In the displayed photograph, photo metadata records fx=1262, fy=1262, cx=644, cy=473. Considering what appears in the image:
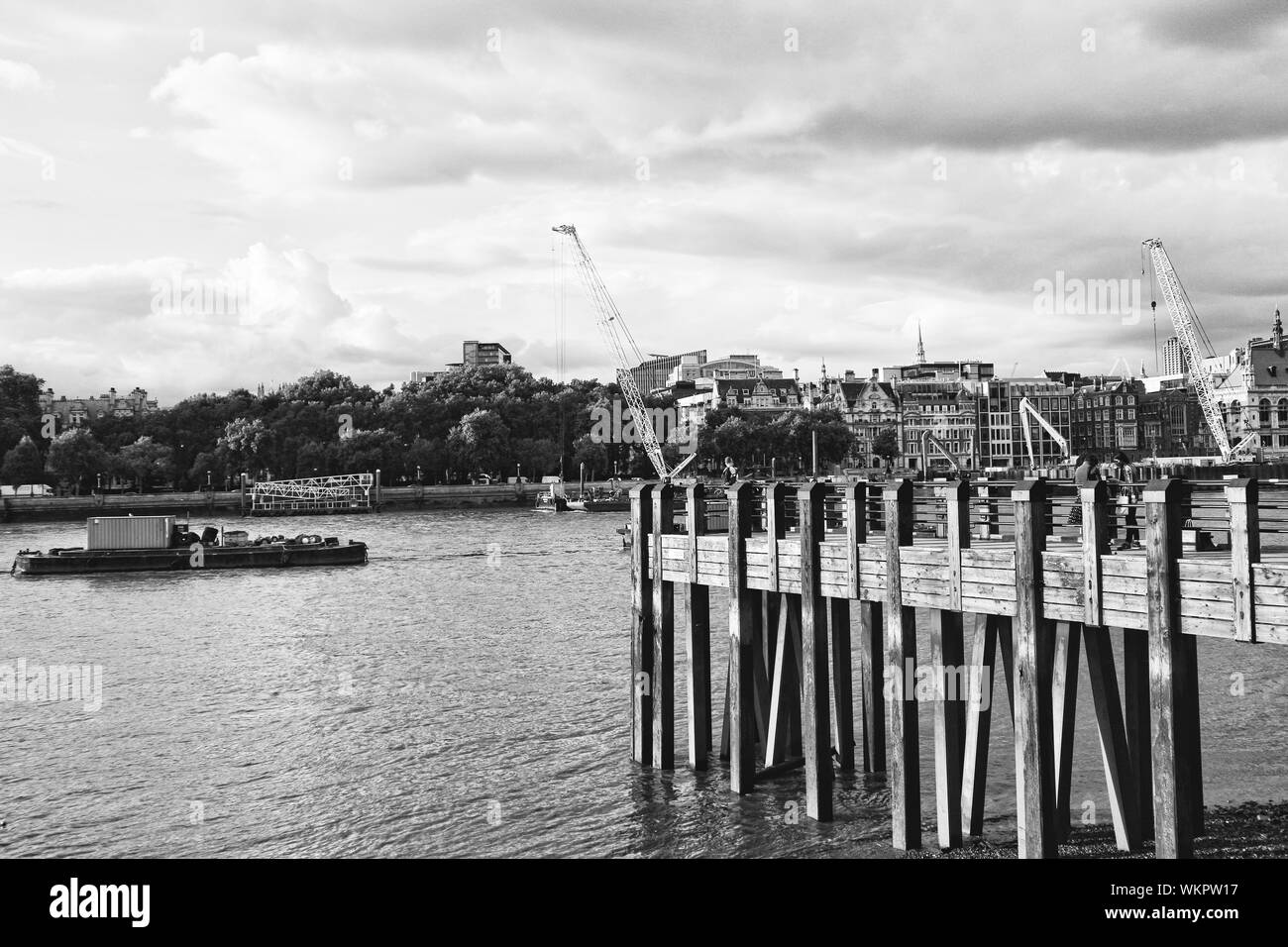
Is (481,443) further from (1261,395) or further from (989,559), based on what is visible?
(989,559)

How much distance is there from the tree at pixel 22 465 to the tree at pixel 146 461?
1093 centimetres

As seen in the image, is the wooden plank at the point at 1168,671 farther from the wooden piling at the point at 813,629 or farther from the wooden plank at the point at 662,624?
the wooden plank at the point at 662,624

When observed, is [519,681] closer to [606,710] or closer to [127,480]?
[606,710]

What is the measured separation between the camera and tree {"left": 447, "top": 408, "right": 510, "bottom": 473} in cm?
18962

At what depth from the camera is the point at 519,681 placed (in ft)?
123

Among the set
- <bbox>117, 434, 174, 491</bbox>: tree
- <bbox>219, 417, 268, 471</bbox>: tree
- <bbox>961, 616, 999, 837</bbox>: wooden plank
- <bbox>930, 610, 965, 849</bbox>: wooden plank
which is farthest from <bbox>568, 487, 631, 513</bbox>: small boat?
<bbox>930, 610, 965, 849</bbox>: wooden plank

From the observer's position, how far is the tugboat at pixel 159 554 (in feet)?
269

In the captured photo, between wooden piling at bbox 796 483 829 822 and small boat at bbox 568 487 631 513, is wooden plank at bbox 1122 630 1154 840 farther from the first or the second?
small boat at bbox 568 487 631 513

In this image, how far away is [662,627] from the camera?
2252 centimetres

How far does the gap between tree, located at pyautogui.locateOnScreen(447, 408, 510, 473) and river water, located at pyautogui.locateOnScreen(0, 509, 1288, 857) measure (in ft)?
431

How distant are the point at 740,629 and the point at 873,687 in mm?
3921

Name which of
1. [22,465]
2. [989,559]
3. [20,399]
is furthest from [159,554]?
[20,399]
